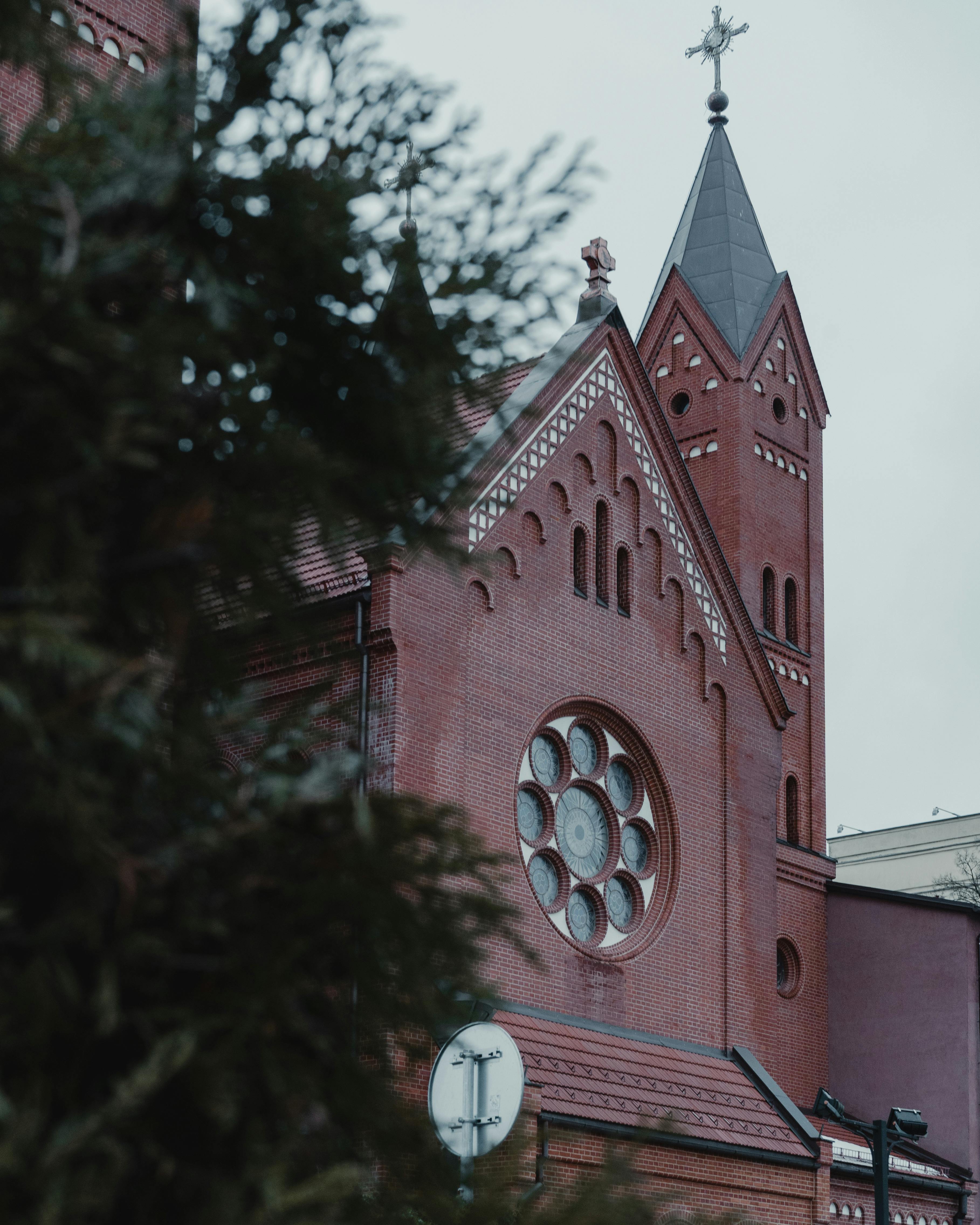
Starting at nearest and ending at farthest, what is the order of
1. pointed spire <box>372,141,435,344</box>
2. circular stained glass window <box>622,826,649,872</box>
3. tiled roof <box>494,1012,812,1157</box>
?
pointed spire <box>372,141,435,344</box> → tiled roof <box>494,1012,812,1157</box> → circular stained glass window <box>622,826,649,872</box>

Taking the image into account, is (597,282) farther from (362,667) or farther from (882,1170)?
(882,1170)

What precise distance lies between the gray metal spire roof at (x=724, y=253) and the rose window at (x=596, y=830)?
1079 cm

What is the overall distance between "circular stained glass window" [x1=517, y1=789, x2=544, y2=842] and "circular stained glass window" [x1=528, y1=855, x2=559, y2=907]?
11.3 inches

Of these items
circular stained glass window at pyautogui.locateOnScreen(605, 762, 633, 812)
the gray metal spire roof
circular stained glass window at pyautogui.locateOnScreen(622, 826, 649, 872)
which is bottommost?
circular stained glass window at pyautogui.locateOnScreen(622, 826, 649, 872)

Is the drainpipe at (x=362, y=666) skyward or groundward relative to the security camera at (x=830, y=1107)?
skyward

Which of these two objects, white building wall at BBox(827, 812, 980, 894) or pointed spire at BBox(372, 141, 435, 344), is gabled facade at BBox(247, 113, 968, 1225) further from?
white building wall at BBox(827, 812, 980, 894)

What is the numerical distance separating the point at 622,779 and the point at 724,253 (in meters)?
13.3

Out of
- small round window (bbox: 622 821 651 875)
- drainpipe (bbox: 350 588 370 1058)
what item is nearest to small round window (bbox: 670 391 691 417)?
small round window (bbox: 622 821 651 875)

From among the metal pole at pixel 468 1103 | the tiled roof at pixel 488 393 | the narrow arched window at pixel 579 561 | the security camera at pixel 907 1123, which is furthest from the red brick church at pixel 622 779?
the tiled roof at pixel 488 393

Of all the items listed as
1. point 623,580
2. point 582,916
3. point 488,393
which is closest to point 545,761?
point 582,916

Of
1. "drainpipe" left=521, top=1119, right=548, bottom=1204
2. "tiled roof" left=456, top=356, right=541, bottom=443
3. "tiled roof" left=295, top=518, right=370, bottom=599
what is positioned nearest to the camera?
"tiled roof" left=456, top=356, right=541, bottom=443

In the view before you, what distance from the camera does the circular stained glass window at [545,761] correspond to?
2139 centimetres

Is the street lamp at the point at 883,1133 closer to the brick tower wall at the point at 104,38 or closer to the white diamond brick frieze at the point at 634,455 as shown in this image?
the white diamond brick frieze at the point at 634,455

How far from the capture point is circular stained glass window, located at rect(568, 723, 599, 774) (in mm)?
22031
